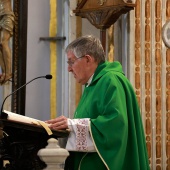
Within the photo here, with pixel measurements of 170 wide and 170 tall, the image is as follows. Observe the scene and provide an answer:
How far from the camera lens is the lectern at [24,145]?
3.65 meters

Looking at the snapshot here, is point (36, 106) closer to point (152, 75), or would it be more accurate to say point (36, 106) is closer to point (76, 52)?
point (152, 75)

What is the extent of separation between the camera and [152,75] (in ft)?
27.4

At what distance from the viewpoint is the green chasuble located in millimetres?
3986

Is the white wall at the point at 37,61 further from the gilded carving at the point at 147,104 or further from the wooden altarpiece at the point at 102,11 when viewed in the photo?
the gilded carving at the point at 147,104

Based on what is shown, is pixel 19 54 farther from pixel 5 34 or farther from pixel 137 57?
pixel 137 57

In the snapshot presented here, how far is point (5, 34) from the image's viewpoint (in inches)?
307

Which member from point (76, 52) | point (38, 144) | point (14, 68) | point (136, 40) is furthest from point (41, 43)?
point (38, 144)

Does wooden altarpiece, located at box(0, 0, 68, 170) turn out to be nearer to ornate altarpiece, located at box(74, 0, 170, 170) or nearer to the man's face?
the man's face

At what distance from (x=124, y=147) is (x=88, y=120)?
0.97ft

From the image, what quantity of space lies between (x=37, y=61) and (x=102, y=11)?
1.28m

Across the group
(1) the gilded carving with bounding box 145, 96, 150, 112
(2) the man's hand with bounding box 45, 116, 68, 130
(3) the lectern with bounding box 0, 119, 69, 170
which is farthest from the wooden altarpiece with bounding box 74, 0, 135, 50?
(3) the lectern with bounding box 0, 119, 69, 170

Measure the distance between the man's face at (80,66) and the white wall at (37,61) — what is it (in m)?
3.72

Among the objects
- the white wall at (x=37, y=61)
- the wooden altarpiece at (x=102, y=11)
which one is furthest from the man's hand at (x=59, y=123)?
Answer: the white wall at (x=37, y=61)

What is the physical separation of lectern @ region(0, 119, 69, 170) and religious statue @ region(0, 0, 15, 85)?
13.1ft
